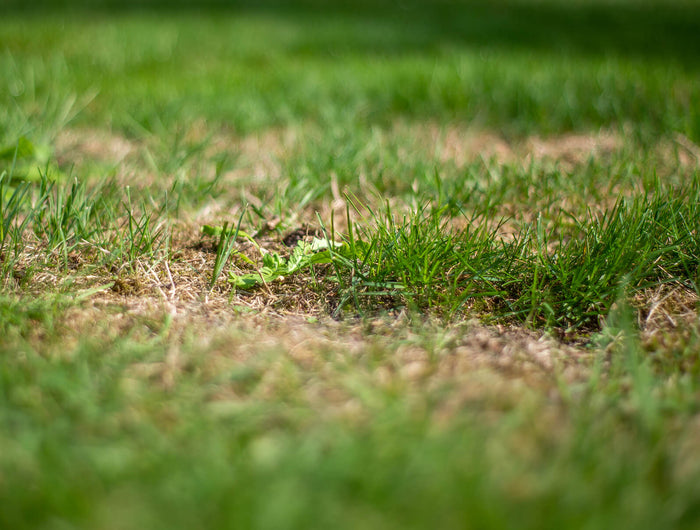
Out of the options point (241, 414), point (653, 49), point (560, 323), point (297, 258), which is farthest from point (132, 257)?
point (653, 49)

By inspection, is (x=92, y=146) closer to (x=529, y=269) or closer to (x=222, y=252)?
(x=222, y=252)

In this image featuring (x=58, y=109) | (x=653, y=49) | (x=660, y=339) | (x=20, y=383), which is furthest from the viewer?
(x=653, y=49)

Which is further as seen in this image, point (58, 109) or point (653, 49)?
point (653, 49)

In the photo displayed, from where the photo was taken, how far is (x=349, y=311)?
1313 mm

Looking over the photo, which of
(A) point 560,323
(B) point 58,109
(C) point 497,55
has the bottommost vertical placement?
(A) point 560,323

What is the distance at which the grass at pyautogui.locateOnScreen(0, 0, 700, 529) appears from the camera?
29.0 inches

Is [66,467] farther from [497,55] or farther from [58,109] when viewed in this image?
[497,55]

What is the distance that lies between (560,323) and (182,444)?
95 centimetres

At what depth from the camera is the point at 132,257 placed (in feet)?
4.47

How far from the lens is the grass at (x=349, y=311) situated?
29.0 inches

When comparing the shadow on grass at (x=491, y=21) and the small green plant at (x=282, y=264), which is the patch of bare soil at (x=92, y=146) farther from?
the shadow on grass at (x=491, y=21)

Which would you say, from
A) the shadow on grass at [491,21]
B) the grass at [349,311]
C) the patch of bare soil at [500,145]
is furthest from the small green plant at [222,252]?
the shadow on grass at [491,21]

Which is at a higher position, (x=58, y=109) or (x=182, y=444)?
(x=58, y=109)

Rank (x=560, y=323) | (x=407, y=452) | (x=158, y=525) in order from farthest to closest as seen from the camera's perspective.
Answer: (x=560, y=323), (x=407, y=452), (x=158, y=525)
